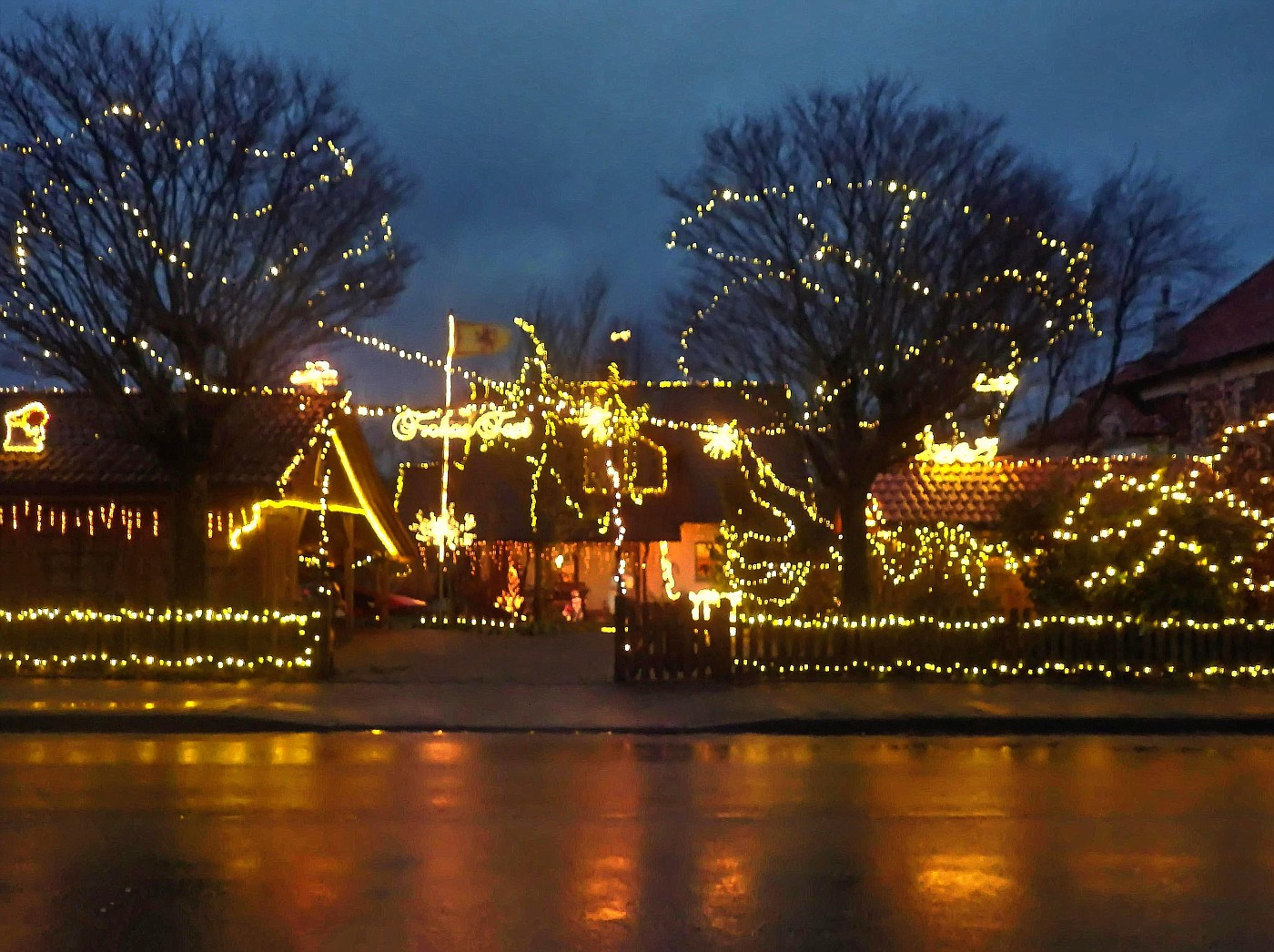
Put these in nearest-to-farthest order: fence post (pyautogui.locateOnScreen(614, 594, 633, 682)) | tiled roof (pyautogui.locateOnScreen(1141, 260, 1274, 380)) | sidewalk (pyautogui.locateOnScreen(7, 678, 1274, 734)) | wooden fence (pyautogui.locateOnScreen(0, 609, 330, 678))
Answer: sidewalk (pyautogui.locateOnScreen(7, 678, 1274, 734)), fence post (pyautogui.locateOnScreen(614, 594, 633, 682)), wooden fence (pyautogui.locateOnScreen(0, 609, 330, 678)), tiled roof (pyautogui.locateOnScreen(1141, 260, 1274, 380))

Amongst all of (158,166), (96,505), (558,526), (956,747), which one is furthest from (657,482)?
(956,747)

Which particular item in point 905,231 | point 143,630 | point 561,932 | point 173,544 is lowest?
point 561,932

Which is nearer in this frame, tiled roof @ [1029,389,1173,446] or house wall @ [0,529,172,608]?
house wall @ [0,529,172,608]

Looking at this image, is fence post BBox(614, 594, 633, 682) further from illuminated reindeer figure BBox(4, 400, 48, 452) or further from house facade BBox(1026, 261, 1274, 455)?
house facade BBox(1026, 261, 1274, 455)

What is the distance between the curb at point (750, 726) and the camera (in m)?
14.3

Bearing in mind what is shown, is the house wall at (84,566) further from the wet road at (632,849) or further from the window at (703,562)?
the window at (703,562)

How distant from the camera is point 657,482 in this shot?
1378 inches

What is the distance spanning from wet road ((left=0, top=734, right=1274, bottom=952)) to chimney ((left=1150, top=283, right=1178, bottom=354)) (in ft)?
74.8

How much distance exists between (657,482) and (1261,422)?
56.9 feet

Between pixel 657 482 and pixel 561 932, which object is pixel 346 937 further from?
pixel 657 482

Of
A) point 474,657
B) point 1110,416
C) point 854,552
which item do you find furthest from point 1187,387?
point 474,657

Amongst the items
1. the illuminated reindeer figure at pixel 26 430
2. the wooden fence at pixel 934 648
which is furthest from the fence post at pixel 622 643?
the illuminated reindeer figure at pixel 26 430

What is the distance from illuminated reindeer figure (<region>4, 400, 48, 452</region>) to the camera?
2134 centimetres

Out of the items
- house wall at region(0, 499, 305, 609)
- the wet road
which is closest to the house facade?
the wet road
